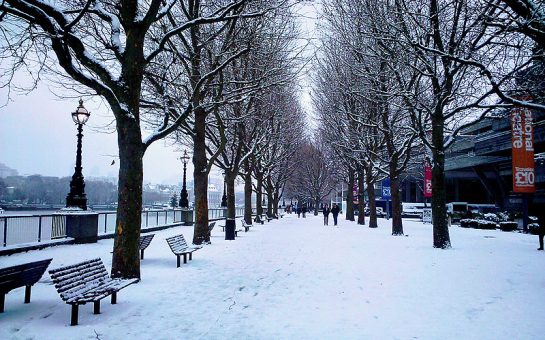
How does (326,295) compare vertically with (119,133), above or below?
below

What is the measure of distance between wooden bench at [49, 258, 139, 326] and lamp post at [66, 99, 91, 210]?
32.8 ft

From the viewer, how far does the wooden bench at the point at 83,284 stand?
18.8 feet

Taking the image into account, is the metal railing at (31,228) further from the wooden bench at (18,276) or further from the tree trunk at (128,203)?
the wooden bench at (18,276)

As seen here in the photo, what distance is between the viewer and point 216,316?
6.32m

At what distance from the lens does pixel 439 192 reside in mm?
15188

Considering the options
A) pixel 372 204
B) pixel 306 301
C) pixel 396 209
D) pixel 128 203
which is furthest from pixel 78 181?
pixel 372 204

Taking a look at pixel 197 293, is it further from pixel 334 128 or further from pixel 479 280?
pixel 334 128

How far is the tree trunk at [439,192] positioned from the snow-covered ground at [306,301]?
2.53m

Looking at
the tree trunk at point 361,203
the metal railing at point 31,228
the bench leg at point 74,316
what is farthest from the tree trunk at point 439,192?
Answer: the tree trunk at point 361,203

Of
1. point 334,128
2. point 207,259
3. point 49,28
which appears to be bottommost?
point 207,259

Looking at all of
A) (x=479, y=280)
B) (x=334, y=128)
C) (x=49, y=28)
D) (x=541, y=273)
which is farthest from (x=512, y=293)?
(x=334, y=128)

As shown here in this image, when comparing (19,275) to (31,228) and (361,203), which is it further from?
(361,203)

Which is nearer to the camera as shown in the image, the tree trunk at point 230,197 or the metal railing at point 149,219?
the metal railing at point 149,219

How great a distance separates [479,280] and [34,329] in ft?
28.9
